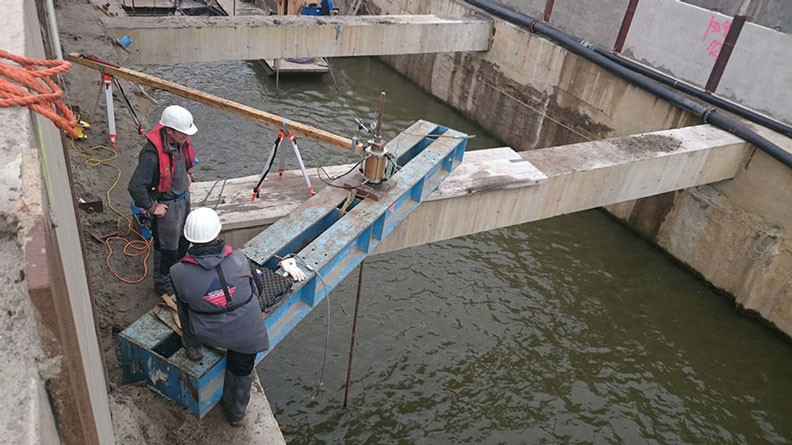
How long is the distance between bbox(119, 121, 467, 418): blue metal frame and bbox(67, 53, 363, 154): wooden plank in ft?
1.91

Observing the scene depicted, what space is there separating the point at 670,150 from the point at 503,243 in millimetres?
3176

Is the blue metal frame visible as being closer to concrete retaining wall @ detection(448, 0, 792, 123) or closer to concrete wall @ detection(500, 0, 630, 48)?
concrete retaining wall @ detection(448, 0, 792, 123)

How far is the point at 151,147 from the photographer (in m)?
5.07

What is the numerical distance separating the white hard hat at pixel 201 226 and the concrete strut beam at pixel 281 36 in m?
7.89

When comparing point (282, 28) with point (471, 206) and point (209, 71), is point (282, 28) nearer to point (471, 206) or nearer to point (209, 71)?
point (209, 71)

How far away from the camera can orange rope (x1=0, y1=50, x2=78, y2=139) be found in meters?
2.31

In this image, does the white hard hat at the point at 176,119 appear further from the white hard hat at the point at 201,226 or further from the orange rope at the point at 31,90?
the orange rope at the point at 31,90

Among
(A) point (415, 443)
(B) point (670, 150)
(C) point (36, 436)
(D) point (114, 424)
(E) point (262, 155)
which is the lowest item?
(A) point (415, 443)

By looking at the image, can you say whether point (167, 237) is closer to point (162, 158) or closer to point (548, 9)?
point (162, 158)

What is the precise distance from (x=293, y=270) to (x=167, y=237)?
1.41 m

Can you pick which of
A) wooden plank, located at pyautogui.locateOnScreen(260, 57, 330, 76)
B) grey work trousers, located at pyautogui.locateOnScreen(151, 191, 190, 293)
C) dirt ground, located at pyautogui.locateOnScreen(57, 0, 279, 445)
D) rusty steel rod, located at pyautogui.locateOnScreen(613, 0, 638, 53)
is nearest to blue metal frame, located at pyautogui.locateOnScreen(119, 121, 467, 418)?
dirt ground, located at pyautogui.locateOnScreen(57, 0, 279, 445)

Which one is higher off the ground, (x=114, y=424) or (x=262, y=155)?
(x=114, y=424)

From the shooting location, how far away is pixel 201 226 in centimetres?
384

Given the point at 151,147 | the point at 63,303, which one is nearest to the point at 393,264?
the point at 151,147
